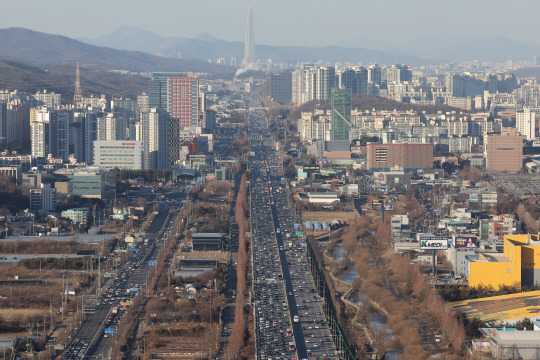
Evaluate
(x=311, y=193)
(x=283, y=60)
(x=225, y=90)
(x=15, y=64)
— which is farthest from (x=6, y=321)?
(x=283, y=60)

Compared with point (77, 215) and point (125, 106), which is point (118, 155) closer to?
point (77, 215)

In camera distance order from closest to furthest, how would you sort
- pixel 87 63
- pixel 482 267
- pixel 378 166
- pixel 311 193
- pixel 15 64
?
pixel 482 267 → pixel 311 193 → pixel 378 166 → pixel 15 64 → pixel 87 63

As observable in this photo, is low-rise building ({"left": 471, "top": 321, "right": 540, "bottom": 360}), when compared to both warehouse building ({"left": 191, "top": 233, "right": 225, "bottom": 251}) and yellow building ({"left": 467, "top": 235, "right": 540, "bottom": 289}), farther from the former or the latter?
warehouse building ({"left": 191, "top": 233, "right": 225, "bottom": 251})

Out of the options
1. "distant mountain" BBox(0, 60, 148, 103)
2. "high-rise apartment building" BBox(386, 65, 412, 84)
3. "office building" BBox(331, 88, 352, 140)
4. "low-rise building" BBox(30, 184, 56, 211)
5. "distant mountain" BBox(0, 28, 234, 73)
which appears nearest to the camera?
"low-rise building" BBox(30, 184, 56, 211)

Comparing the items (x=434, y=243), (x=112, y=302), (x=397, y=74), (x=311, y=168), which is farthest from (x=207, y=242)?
(x=397, y=74)

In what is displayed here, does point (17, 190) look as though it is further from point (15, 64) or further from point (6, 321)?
point (15, 64)

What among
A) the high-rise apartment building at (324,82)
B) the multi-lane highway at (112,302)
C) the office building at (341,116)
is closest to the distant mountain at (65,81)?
the high-rise apartment building at (324,82)

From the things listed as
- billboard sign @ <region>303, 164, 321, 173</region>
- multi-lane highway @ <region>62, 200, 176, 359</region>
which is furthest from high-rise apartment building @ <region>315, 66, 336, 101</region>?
multi-lane highway @ <region>62, 200, 176, 359</region>

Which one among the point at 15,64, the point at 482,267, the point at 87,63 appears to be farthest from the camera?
the point at 87,63
